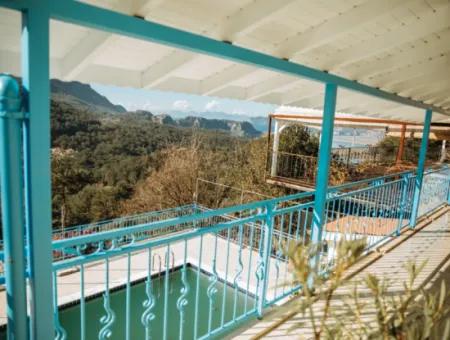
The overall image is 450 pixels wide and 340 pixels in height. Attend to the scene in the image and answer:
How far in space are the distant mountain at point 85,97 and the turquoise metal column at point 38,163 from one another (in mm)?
22412

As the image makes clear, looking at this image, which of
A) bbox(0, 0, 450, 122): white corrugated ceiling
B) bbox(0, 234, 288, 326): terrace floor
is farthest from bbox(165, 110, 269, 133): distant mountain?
bbox(0, 0, 450, 122): white corrugated ceiling

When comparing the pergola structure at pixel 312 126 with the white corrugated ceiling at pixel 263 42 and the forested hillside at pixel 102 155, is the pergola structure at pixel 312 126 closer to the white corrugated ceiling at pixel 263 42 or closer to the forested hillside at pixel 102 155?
the white corrugated ceiling at pixel 263 42

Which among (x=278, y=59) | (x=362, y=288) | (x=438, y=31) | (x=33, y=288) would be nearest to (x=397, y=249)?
(x=362, y=288)

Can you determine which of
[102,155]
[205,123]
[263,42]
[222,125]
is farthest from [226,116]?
[263,42]

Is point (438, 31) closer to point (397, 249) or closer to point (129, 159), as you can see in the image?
point (397, 249)

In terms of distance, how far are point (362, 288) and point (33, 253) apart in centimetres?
361

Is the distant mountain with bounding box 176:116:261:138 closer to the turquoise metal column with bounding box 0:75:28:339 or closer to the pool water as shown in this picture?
the pool water

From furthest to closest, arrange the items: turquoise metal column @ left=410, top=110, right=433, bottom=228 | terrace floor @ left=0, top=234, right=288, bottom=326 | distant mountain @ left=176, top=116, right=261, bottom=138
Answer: distant mountain @ left=176, top=116, right=261, bottom=138, terrace floor @ left=0, top=234, right=288, bottom=326, turquoise metal column @ left=410, top=110, right=433, bottom=228

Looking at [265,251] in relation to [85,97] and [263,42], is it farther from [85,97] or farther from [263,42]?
[85,97]

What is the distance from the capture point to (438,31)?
2643mm

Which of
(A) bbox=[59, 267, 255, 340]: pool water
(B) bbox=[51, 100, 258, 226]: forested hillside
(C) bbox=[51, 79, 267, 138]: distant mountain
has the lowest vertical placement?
(A) bbox=[59, 267, 255, 340]: pool water

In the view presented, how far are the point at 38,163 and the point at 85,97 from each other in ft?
87.7

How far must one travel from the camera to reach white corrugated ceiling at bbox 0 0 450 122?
2037mm

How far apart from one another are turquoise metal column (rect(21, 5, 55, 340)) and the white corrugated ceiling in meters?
0.47
